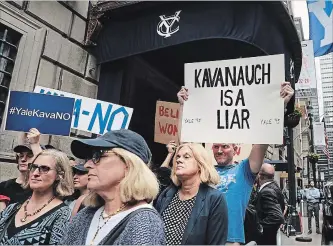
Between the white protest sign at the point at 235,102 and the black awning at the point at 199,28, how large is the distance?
85.0 inches

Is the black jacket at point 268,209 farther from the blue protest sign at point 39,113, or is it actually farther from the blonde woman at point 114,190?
the blonde woman at point 114,190

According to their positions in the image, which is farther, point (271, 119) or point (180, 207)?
point (271, 119)

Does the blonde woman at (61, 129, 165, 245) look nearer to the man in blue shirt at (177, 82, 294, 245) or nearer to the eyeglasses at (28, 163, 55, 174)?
the eyeglasses at (28, 163, 55, 174)

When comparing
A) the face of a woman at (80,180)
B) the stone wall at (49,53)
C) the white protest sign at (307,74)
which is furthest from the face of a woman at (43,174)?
the white protest sign at (307,74)

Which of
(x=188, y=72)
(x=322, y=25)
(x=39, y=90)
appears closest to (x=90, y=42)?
(x=39, y=90)

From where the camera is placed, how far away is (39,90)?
4.55 m

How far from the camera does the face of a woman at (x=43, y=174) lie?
2.44 m

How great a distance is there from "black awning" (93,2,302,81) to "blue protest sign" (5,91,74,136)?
2352 mm

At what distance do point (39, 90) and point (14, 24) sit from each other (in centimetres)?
121

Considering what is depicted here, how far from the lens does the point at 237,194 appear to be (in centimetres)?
297

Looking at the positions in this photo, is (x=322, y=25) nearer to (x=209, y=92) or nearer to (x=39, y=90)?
(x=209, y=92)

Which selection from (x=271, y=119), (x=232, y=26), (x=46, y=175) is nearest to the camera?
(x=46, y=175)

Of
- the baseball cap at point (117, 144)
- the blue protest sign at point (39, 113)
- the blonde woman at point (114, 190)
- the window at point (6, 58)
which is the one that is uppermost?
the window at point (6, 58)

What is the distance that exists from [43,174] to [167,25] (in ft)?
13.2
